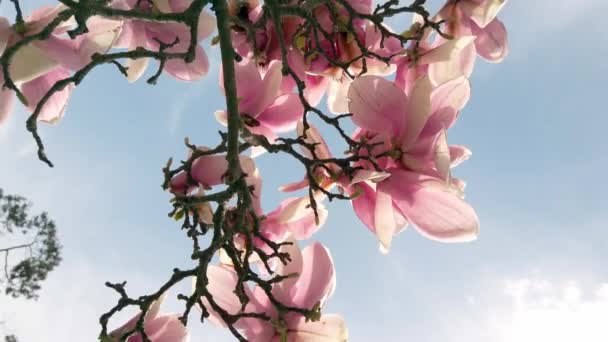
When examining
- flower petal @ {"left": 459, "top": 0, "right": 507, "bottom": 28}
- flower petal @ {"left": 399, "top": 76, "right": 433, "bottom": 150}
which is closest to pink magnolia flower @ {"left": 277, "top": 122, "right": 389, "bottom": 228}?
flower petal @ {"left": 399, "top": 76, "right": 433, "bottom": 150}

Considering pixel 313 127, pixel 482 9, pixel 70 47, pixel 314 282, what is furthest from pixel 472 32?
pixel 70 47

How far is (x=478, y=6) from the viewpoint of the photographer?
1133 millimetres

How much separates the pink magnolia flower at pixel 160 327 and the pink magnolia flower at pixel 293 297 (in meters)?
0.05

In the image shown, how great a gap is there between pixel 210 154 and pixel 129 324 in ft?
0.80

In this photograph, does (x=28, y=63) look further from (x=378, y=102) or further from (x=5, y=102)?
(x=378, y=102)

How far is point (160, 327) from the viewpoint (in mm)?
975

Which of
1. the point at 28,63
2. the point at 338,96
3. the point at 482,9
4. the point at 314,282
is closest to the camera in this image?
the point at 28,63

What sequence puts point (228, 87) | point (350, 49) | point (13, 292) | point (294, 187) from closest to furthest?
point (228, 87) < point (294, 187) < point (350, 49) < point (13, 292)

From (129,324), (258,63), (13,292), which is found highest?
(13,292)

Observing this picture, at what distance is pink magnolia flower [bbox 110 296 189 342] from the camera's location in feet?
3.13

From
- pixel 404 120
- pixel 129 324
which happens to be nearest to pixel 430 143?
pixel 404 120

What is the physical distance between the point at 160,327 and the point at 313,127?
13.7 inches

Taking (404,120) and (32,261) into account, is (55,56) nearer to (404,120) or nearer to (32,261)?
(404,120)

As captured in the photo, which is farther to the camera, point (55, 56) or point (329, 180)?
point (329, 180)
